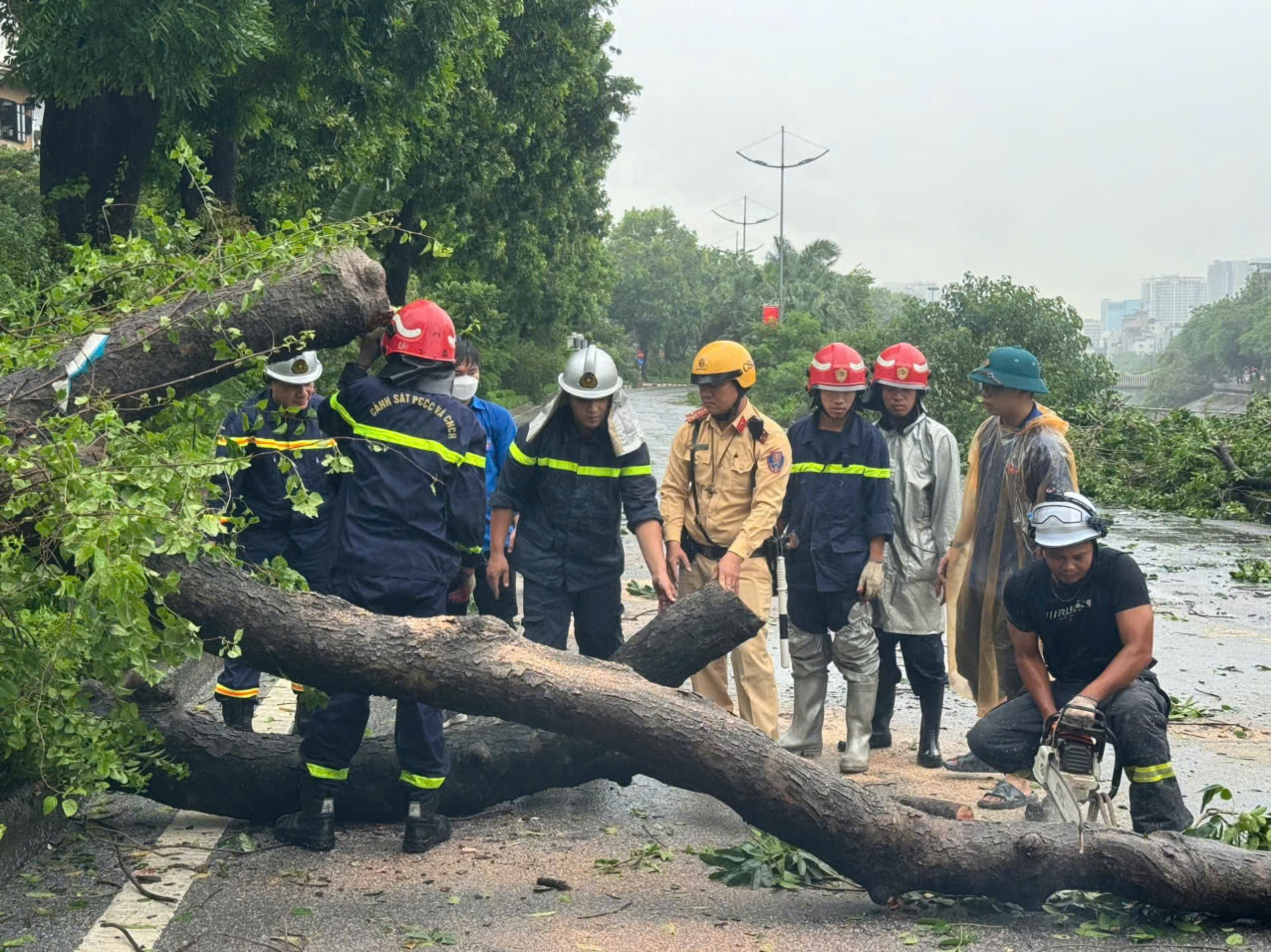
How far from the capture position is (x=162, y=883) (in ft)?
16.6

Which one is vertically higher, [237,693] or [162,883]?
[237,693]

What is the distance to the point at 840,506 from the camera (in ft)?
23.4

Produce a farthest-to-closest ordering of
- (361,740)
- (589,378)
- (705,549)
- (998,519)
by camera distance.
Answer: (705,549), (998,519), (589,378), (361,740)

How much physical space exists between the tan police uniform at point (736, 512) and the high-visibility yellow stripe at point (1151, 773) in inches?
77.2

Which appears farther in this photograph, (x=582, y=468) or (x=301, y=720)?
(x=301, y=720)


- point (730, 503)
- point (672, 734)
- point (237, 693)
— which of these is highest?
point (730, 503)

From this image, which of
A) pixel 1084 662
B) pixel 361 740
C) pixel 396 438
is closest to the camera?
pixel 1084 662

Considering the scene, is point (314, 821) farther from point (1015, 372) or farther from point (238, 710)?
point (1015, 372)

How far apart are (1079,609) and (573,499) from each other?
88.0 inches

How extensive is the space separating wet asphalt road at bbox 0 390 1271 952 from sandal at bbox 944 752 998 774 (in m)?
0.09

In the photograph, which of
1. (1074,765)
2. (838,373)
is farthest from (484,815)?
(838,373)

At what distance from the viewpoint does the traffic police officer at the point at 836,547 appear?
7082mm

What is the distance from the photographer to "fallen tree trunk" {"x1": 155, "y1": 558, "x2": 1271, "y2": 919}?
188 inches

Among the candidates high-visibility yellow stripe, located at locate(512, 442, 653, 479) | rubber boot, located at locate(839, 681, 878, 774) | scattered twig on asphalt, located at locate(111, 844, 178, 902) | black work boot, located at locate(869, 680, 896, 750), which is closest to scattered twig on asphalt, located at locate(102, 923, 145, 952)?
scattered twig on asphalt, located at locate(111, 844, 178, 902)
